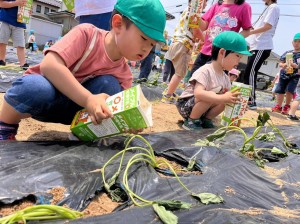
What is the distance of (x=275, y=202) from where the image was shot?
40.3 inches

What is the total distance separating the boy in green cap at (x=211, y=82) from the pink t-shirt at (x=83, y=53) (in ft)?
2.41

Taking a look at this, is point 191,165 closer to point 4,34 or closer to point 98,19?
point 98,19

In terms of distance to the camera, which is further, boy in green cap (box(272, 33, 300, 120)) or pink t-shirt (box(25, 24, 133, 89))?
boy in green cap (box(272, 33, 300, 120))

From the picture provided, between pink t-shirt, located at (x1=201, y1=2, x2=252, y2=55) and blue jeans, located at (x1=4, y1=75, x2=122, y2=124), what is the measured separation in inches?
66.9

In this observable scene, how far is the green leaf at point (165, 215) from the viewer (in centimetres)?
73

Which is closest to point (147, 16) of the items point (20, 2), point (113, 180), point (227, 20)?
point (113, 180)

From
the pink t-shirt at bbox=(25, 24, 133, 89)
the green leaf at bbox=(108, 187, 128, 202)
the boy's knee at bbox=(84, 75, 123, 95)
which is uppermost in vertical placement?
the pink t-shirt at bbox=(25, 24, 133, 89)

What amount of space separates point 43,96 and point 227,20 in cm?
211

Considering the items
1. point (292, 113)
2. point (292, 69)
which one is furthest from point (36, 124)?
point (292, 69)

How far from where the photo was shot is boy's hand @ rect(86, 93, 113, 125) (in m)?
1.16

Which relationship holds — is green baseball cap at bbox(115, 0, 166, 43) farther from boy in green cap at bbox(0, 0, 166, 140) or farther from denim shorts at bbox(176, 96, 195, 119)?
denim shorts at bbox(176, 96, 195, 119)

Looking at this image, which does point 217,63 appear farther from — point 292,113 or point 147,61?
point 147,61

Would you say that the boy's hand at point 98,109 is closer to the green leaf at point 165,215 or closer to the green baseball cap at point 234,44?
the green leaf at point 165,215

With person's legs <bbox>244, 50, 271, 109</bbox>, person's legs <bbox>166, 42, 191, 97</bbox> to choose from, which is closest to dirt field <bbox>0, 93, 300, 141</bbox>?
person's legs <bbox>166, 42, 191, 97</bbox>
